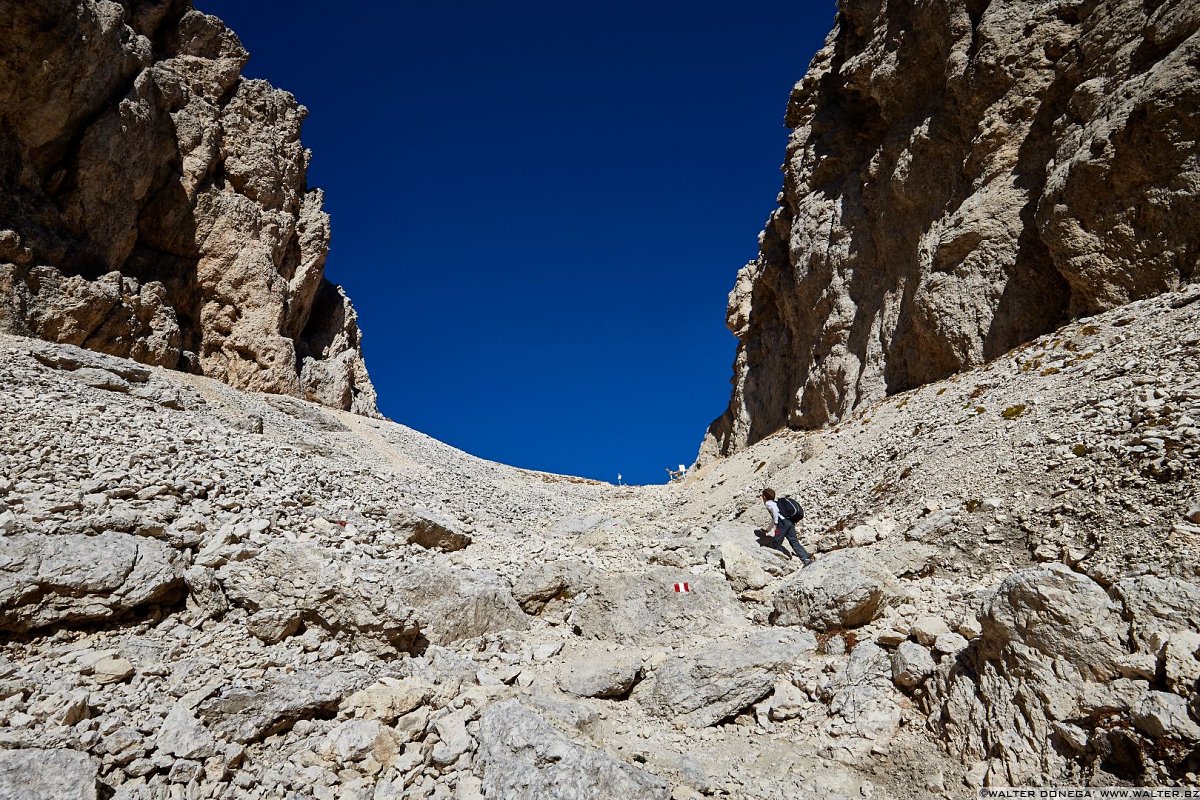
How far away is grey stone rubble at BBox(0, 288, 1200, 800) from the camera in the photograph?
6664mm

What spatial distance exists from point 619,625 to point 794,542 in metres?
5.37

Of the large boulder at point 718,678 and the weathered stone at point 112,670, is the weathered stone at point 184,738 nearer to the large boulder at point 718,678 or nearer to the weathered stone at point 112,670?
the weathered stone at point 112,670

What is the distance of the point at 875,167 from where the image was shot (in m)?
32.2

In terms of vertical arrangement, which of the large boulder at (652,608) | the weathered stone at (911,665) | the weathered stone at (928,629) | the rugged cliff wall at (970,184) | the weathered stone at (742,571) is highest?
the rugged cliff wall at (970,184)

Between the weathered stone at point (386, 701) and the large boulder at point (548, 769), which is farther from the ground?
the weathered stone at point (386, 701)

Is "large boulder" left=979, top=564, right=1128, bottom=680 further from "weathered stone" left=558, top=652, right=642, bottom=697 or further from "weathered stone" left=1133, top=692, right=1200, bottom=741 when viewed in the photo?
"weathered stone" left=558, top=652, right=642, bottom=697

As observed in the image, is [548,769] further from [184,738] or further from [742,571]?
[742,571]

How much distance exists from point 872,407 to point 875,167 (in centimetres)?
1368

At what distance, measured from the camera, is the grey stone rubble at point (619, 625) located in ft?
21.9

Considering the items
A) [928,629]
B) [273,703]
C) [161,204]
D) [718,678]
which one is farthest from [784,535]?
[161,204]

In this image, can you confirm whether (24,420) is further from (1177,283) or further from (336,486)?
(1177,283)

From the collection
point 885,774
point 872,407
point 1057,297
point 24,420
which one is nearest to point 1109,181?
point 1057,297

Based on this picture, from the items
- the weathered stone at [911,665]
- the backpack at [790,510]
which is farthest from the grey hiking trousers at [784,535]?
the weathered stone at [911,665]

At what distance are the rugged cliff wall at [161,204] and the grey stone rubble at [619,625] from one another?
19.2 metres
